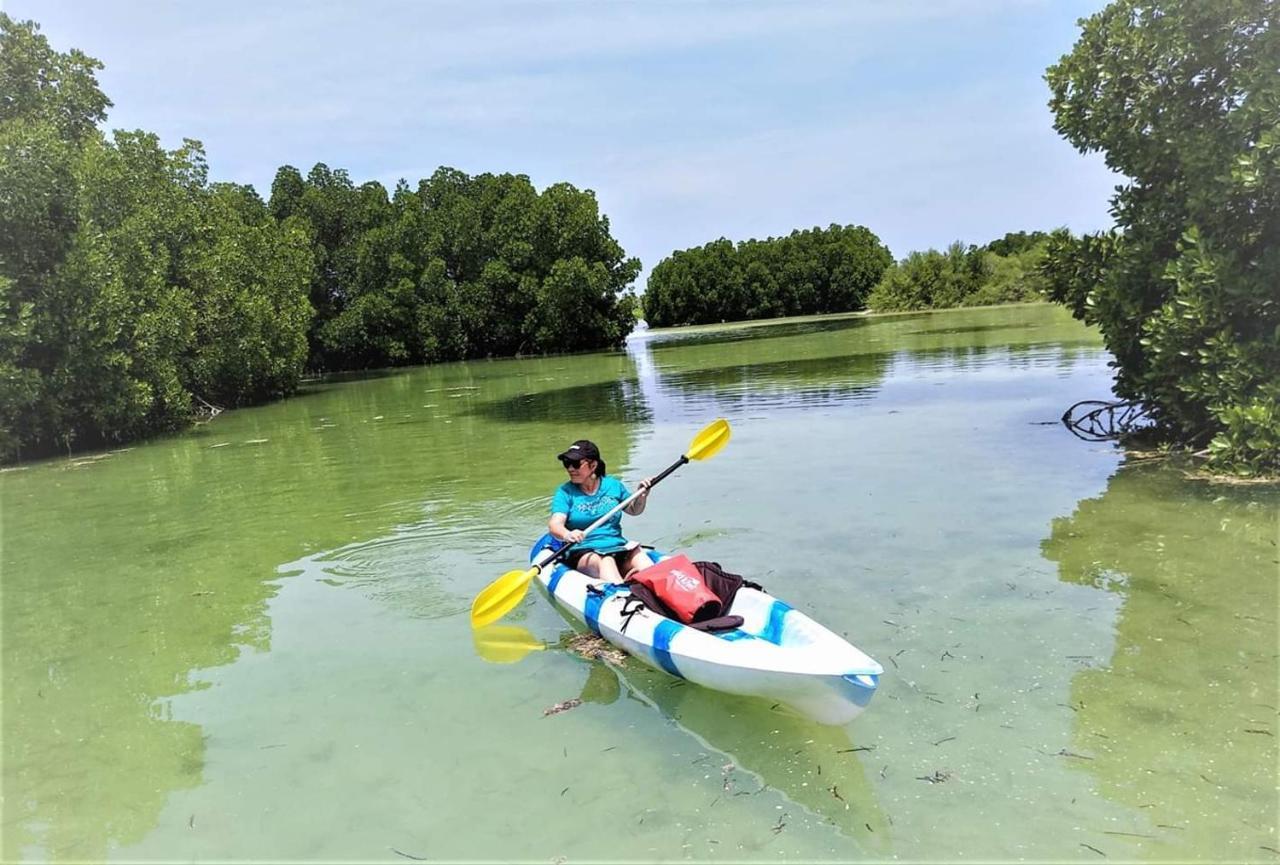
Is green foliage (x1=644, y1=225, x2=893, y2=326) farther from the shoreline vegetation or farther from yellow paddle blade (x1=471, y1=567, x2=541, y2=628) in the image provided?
yellow paddle blade (x1=471, y1=567, x2=541, y2=628)

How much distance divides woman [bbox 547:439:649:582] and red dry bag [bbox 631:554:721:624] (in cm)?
87

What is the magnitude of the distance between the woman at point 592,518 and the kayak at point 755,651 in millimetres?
495

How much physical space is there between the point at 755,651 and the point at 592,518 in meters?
2.43

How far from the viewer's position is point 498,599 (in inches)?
223

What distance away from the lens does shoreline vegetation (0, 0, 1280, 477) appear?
8.14 m

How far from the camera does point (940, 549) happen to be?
264 inches

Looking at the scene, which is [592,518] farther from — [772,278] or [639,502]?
[772,278]

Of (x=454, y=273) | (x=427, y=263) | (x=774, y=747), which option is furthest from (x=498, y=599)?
(x=454, y=273)

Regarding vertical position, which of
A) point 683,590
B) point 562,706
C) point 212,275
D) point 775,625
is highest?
point 212,275

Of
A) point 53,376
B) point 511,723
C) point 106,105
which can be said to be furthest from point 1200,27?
point 106,105

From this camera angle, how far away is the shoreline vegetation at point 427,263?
8141 millimetres

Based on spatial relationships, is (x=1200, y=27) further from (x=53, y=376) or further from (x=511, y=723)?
(x=53, y=376)

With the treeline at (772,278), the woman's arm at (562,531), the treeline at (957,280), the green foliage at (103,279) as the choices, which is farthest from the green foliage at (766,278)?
the woman's arm at (562,531)

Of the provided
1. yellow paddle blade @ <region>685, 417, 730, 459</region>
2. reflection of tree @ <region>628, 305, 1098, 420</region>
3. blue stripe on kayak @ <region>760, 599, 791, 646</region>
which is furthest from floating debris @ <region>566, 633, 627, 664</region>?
reflection of tree @ <region>628, 305, 1098, 420</region>
